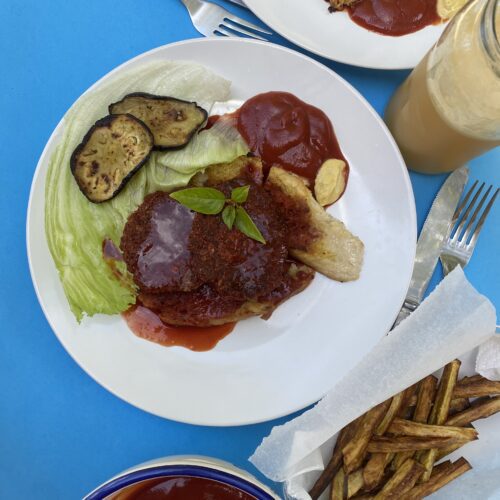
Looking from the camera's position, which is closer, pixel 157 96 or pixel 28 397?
pixel 157 96

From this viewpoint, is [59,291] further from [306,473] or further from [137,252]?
[306,473]

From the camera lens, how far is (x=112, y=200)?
2.07 meters

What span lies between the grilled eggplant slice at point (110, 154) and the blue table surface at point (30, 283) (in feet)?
1.38

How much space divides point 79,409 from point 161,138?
1.16 meters

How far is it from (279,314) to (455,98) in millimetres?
1005

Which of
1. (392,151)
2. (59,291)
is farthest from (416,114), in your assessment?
(59,291)

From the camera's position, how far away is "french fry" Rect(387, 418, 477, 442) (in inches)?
67.3

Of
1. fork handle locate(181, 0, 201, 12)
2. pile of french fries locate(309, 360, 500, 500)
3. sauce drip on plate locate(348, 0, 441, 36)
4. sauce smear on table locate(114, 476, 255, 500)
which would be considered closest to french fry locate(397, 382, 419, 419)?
pile of french fries locate(309, 360, 500, 500)

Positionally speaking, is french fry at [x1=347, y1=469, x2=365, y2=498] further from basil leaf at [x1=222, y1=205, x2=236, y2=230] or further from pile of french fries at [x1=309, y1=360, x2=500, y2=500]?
basil leaf at [x1=222, y1=205, x2=236, y2=230]

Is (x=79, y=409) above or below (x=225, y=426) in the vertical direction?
above

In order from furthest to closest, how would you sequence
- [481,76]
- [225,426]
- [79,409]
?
1. [79,409]
2. [225,426]
3. [481,76]

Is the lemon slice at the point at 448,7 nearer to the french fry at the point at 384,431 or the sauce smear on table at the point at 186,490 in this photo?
the french fry at the point at 384,431

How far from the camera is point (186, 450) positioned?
222 cm

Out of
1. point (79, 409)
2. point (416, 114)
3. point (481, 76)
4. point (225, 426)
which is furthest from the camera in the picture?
point (79, 409)
